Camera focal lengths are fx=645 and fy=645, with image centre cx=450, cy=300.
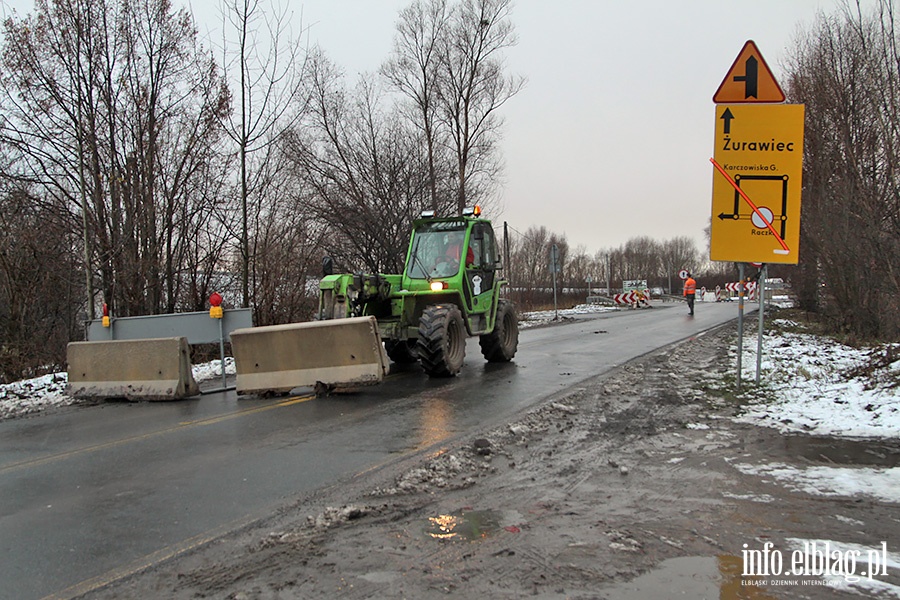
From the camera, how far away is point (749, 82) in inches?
334

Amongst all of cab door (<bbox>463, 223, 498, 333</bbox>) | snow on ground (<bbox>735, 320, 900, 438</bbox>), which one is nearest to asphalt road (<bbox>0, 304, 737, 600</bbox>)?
cab door (<bbox>463, 223, 498, 333</bbox>)

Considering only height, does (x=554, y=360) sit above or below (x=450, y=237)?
below

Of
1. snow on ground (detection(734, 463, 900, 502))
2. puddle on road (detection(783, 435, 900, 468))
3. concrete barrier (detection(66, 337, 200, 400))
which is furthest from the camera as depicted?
concrete barrier (detection(66, 337, 200, 400))

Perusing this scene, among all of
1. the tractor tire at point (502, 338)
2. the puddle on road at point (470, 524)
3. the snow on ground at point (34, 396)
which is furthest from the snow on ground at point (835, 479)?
the snow on ground at point (34, 396)

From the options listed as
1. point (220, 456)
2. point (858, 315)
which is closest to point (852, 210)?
point (858, 315)

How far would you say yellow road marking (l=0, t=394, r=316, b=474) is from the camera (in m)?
6.13

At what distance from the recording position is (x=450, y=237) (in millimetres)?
12102

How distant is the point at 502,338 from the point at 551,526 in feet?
29.2

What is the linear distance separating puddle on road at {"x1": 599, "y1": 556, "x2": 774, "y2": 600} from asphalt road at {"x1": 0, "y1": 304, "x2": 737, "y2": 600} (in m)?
2.57

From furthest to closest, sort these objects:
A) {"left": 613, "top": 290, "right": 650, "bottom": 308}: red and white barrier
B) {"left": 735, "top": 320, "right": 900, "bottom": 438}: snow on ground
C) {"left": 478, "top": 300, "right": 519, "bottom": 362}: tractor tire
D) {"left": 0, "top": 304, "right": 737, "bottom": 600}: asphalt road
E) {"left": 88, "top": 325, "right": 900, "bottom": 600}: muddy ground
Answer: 1. {"left": 613, "top": 290, "right": 650, "bottom": 308}: red and white barrier
2. {"left": 478, "top": 300, "right": 519, "bottom": 362}: tractor tire
3. {"left": 735, "top": 320, "right": 900, "bottom": 438}: snow on ground
4. {"left": 0, "top": 304, "right": 737, "bottom": 600}: asphalt road
5. {"left": 88, "top": 325, "right": 900, "bottom": 600}: muddy ground

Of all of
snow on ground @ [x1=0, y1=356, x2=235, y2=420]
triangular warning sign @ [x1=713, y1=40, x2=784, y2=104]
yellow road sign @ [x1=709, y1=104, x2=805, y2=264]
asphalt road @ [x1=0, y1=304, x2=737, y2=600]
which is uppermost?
triangular warning sign @ [x1=713, y1=40, x2=784, y2=104]

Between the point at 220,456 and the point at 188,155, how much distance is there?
12.6 m

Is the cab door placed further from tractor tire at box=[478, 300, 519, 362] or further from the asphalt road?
the asphalt road

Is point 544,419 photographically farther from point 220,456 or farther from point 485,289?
point 485,289
